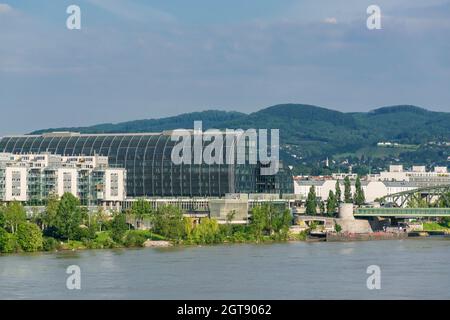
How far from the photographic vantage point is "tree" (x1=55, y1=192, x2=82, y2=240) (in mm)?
60250

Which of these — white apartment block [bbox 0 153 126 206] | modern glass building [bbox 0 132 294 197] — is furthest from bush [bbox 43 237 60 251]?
modern glass building [bbox 0 132 294 197]

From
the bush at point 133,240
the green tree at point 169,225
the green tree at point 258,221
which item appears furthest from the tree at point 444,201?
the bush at point 133,240

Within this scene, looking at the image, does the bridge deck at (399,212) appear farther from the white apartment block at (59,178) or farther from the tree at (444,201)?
the white apartment block at (59,178)

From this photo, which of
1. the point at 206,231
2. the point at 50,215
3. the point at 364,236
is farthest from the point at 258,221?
the point at 50,215

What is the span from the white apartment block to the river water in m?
13.8

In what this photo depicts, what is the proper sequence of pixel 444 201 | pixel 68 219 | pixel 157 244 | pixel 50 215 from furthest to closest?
pixel 444 201, pixel 157 244, pixel 50 215, pixel 68 219

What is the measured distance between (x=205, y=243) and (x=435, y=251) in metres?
11.4

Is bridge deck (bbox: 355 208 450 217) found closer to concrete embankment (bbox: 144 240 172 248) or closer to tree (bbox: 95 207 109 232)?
tree (bbox: 95 207 109 232)

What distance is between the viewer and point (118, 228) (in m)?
61.8

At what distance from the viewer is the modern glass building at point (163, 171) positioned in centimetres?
7788

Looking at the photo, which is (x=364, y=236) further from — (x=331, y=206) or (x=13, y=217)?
(x=13, y=217)

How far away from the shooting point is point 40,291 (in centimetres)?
3869

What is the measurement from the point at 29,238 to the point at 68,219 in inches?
169
